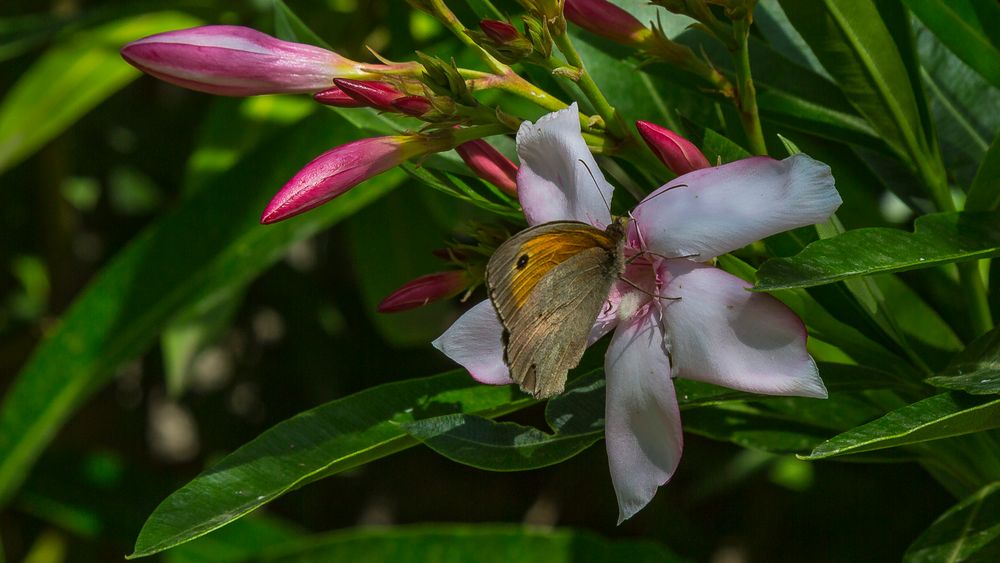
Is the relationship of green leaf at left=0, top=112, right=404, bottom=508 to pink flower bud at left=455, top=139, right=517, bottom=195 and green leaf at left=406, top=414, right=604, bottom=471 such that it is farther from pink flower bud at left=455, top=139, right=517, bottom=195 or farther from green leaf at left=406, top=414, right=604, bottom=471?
green leaf at left=406, top=414, right=604, bottom=471

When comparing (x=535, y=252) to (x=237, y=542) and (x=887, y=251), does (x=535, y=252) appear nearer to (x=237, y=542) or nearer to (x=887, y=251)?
(x=887, y=251)

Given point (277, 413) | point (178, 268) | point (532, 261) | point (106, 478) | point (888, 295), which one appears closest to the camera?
point (532, 261)

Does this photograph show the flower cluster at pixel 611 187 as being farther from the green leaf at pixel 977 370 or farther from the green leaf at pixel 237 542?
the green leaf at pixel 237 542

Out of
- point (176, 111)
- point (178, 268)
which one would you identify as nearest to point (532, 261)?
point (178, 268)

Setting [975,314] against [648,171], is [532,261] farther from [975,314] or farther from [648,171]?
[975,314]

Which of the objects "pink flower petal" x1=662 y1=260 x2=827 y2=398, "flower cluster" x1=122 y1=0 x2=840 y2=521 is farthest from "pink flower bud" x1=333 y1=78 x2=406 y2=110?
"pink flower petal" x1=662 y1=260 x2=827 y2=398

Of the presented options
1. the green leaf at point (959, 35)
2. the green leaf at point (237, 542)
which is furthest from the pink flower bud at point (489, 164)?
the green leaf at point (237, 542)
